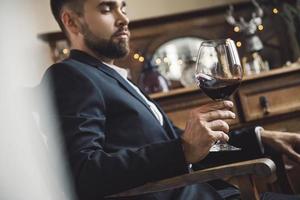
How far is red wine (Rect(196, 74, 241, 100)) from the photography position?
854 mm

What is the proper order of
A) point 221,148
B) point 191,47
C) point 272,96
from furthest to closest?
point 191,47 → point 272,96 → point 221,148

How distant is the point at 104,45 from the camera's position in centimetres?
121

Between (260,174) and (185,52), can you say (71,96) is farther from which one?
(185,52)

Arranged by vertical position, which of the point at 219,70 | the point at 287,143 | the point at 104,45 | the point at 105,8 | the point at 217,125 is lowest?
the point at 287,143

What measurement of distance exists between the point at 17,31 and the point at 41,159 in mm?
1298

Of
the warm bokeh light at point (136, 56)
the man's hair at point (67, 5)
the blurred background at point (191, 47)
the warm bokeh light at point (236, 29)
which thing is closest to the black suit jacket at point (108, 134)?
the man's hair at point (67, 5)

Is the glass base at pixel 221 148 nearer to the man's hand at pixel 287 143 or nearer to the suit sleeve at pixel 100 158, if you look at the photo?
the suit sleeve at pixel 100 158

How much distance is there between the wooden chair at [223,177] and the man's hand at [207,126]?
0.05 meters

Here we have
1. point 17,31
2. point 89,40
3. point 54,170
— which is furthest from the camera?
point 17,31

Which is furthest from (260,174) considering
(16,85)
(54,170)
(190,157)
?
(16,85)

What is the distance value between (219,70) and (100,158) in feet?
0.98

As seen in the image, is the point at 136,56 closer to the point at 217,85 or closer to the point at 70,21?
the point at 70,21

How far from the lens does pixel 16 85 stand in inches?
38.5

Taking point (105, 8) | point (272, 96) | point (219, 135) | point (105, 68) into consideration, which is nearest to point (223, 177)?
point (219, 135)
